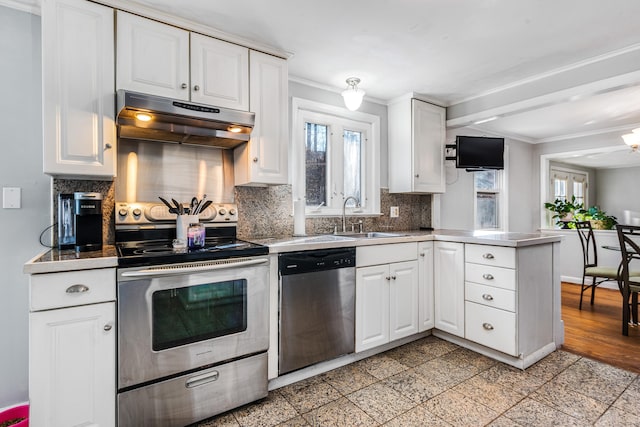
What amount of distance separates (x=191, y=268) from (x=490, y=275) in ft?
7.05

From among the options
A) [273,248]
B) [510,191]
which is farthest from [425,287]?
[510,191]

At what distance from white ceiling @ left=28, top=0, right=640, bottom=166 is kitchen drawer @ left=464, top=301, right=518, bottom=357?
72.2 inches

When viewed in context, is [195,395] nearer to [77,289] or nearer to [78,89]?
[77,289]

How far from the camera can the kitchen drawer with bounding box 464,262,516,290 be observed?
2412 millimetres

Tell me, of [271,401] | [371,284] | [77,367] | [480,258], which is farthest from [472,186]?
[77,367]

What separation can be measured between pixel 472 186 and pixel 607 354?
7.57 feet

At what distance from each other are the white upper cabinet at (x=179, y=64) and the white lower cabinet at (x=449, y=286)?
2016 mm

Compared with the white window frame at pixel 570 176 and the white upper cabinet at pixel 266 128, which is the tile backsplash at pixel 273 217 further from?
the white window frame at pixel 570 176

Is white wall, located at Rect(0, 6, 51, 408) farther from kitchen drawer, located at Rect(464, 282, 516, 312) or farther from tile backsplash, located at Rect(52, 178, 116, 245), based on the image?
kitchen drawer, located at Rect(464, 282, 516, 312)

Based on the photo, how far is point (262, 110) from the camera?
237 cm

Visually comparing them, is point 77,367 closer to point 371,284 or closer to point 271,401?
point 271,401

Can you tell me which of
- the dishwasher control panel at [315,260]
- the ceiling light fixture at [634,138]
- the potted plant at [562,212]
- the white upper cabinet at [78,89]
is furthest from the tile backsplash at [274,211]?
the potted plant at [562,212]

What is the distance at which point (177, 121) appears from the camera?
1975 mm

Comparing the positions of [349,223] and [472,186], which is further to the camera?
[472,186]
